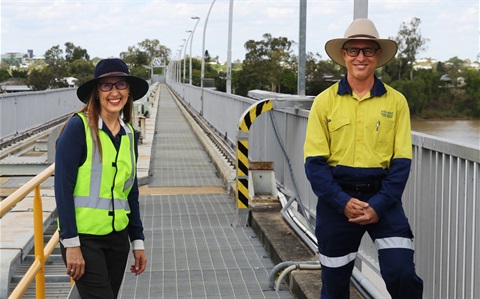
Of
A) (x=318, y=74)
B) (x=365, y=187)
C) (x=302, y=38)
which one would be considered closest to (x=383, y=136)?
(x=365, y=187)

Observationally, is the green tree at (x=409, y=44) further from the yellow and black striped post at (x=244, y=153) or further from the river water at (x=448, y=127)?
the yellow and black striped post at (x=244, y=153)

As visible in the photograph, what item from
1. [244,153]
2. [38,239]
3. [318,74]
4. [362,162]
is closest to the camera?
[362,162]

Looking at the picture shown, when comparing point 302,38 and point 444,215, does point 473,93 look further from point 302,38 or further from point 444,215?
point 444,215

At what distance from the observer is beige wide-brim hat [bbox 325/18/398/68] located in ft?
15.0

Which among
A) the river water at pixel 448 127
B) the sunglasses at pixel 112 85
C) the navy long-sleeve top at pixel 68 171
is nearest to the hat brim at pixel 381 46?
the sunglasses at pixel 112 85

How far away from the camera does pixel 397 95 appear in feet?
14.9

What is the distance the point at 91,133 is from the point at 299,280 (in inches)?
111

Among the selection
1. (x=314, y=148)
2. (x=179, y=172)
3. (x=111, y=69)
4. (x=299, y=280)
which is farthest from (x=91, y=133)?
(x=179, y=172)

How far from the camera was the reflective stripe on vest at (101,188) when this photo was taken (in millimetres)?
4172

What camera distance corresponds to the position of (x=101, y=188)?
166 inches

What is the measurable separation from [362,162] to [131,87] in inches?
52.7

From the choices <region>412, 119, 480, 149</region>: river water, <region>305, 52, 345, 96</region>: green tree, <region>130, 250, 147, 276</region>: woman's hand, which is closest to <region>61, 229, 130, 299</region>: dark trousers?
<region>130, 250, 147, 276</region>: woman's hand

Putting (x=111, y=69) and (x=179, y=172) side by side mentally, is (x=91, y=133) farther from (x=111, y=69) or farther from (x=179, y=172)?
(x=179, y=172)

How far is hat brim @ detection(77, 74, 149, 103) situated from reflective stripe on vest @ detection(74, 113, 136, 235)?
0.64ft
